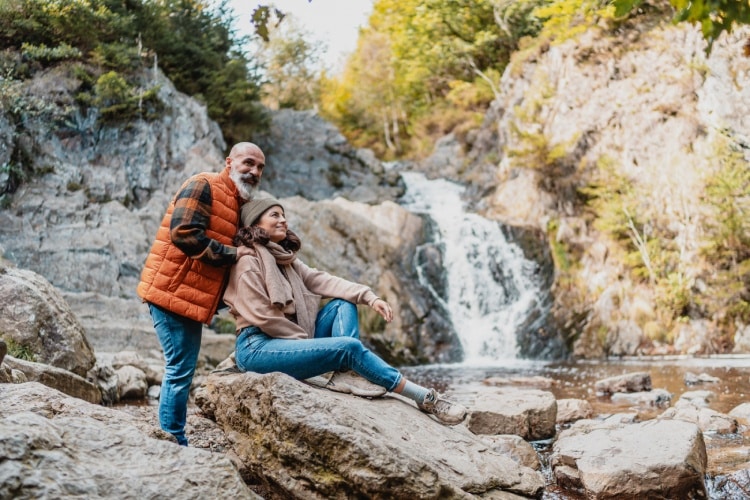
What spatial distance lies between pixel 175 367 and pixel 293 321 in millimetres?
821

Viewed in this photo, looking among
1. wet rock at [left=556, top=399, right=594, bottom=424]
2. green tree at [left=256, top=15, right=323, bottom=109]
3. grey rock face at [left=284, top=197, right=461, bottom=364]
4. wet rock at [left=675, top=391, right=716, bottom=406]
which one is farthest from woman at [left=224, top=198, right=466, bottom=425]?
green tree at [left=256, top=15, right=323, bottom=109]

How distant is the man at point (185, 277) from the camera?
146 inches

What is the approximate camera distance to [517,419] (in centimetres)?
604

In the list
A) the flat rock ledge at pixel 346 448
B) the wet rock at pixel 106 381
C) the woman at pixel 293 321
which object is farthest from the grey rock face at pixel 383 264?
the flat rock ledge at pixel 346 448

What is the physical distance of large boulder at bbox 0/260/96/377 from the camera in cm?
595

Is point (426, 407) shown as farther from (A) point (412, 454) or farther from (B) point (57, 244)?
(B) point (57, 244)

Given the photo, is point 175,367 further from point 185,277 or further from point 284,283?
point 284,283

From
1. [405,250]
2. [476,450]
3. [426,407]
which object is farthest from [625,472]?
[405,250]

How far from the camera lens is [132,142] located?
15031 millimetres

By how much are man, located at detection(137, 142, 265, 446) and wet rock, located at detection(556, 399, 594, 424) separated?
4.72 m

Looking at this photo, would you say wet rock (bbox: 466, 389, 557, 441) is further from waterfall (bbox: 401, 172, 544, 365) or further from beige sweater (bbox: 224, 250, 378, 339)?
waterfall (bbox: 401, 172, 544, 365)

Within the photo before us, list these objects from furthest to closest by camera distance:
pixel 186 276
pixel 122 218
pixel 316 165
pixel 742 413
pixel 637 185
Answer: pixel 316 165
pixel 637 185
pixel 122 218
pixel 742 413
pixel 186 276

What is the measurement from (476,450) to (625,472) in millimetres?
1219

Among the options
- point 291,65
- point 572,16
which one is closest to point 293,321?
point 572,16
